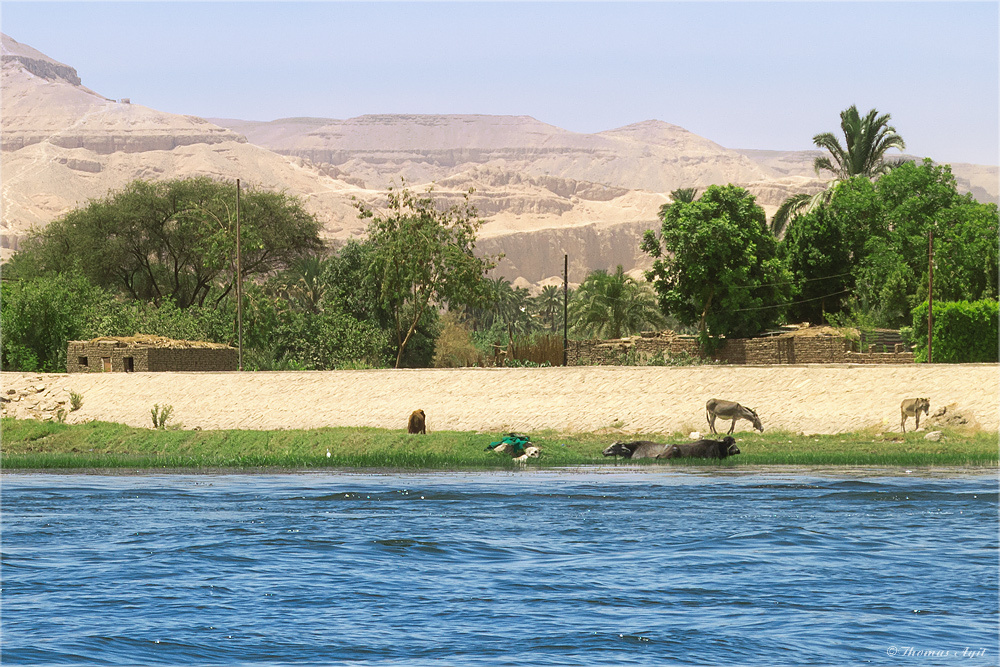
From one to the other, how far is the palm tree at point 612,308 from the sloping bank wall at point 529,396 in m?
38.2

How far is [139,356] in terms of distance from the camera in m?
47.9

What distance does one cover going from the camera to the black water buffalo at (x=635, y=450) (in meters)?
30.6

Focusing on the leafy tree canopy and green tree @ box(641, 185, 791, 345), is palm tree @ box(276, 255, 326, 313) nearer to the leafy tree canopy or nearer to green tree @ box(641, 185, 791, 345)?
green tree @ box(641, 185, 791, 345)

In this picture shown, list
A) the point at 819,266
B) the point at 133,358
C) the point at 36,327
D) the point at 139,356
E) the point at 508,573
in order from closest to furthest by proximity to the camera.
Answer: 1. the point at 508,573
2. the point at 139,356
3. the point at 133,358
4. the point at 36,327
5. the point at 819,266

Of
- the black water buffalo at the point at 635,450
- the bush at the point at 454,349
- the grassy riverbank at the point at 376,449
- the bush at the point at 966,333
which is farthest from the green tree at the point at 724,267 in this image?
the black water buffalo at the point at 635,450

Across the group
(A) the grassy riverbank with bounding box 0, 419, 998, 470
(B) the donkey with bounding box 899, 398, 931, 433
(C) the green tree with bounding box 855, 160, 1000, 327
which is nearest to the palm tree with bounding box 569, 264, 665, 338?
(C) the green tree with bounding box 855, 160, 1000, 327

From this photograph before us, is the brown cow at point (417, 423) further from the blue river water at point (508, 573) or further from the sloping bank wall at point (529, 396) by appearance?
the blue river water at point (508, 573)

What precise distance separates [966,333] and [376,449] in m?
27.9

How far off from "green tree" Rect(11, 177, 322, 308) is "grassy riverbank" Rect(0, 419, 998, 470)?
47.4 metres

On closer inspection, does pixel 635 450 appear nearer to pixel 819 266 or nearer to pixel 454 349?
pixel 819 266

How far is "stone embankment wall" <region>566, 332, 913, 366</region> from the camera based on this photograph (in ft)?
184

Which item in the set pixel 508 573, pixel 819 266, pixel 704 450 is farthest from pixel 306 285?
pixel 508 573

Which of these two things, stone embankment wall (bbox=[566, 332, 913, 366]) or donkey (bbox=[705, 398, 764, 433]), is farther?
stone embankment wall (bbox=[566, 332, 913, 366])

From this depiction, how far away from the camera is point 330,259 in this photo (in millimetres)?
77688
